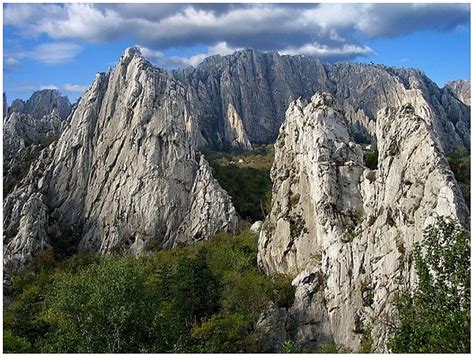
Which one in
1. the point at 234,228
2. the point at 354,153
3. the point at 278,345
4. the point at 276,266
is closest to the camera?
the point at 278,345

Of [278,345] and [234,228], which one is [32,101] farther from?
[278,345]

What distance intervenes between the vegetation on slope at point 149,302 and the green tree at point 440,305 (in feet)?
27.9

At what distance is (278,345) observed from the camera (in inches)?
1054

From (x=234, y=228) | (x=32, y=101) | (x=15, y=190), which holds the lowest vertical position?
(x=234, y=228)

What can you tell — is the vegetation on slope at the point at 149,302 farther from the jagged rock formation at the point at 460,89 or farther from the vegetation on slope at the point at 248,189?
the jagged rock formation at the point at 460,89

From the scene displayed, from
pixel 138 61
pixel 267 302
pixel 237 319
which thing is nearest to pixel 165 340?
pixel 237 319

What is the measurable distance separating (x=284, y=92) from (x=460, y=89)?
200ft

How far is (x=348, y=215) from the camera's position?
30922mm

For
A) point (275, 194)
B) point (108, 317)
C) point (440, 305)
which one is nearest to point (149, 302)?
point (108, 317)

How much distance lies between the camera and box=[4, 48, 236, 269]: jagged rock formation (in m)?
52.3

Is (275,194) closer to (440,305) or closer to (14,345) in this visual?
(14,345)

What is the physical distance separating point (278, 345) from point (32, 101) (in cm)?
14527

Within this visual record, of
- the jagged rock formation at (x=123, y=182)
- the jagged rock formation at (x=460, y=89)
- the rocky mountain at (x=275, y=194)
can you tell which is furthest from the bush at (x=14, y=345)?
the jagged rock formation at (x=460, y=89)

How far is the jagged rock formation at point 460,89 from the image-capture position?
173050 millimetres
